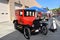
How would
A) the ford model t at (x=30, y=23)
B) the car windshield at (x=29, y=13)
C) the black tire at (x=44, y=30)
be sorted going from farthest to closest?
the car windshield at (x=29, y=13)
the black tire at (x=44, y=30)
the ford model t at (x=30, y=23)

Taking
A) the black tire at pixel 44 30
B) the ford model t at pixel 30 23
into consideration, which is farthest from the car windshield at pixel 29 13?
the black tire at pixel 44 30

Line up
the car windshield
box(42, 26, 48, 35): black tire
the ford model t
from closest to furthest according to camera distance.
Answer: the ford model t, box(42, 26, 48, 35): black tire, the car windshield

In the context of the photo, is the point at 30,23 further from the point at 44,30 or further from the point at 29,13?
the point at 29,13

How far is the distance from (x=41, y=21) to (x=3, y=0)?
37.7ft

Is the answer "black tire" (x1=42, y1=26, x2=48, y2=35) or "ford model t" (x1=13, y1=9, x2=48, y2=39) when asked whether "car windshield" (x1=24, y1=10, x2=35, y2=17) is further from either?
→ "black tire" (x1=42, y1=26, x2=48, y2=35)

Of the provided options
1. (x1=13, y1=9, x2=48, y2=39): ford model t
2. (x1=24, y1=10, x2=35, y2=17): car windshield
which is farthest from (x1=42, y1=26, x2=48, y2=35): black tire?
(x1=24, y1=10, x2=35, y2=17): car windshield

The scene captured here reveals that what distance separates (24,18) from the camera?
44.4ft

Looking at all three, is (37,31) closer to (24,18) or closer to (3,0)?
(24,18)

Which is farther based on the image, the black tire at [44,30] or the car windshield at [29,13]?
the car windshield at [29,13]

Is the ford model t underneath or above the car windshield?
underneath

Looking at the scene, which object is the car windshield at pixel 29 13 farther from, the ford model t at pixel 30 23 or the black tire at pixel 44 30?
the black tire at pixel 44 30

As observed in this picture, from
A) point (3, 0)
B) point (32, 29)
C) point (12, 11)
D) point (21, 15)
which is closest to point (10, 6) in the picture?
point (12, 11)

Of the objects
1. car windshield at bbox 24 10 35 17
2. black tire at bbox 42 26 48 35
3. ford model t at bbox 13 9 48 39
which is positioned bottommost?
black tire at bbox 42 26 48 35

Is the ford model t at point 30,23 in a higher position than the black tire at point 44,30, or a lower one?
higher
